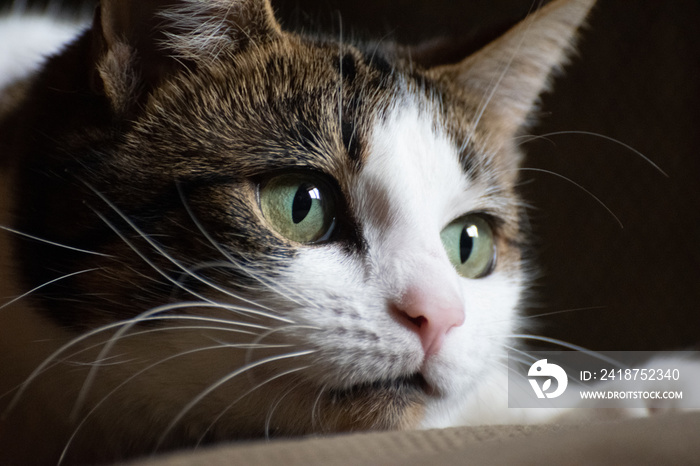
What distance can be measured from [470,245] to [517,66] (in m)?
0.28

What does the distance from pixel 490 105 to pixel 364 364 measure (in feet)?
1.62

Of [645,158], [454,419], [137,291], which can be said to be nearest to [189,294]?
[137,291]

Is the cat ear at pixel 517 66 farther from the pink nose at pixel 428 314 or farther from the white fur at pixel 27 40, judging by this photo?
the white fur at pixel 27 40

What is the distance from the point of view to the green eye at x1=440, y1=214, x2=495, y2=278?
26.3 inches

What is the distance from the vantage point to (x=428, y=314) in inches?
19.0

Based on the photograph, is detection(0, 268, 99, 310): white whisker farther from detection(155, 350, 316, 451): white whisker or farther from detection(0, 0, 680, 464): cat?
detection(155, 350, 316, 451): white whisker

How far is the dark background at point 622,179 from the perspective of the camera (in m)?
0.94

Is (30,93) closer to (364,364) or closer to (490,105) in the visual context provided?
(364,364)

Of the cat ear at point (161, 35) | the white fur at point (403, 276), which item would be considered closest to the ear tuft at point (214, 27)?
the cat ear at point (161, 35)

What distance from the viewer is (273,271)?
49cm

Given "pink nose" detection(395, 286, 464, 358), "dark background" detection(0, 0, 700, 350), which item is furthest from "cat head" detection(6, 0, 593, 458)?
"dark background" detection(0, 0, 700, 350)

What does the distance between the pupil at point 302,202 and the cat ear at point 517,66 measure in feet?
1.02

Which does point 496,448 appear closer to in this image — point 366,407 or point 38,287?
point 366,407

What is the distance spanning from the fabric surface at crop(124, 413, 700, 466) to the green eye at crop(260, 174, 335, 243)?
0.19 metres
